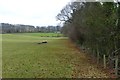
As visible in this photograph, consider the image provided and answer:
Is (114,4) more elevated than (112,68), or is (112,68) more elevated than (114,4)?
(114,4)

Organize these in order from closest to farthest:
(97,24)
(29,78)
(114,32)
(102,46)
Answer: (29,78) → (114,32) → (97,24) → (102,46)

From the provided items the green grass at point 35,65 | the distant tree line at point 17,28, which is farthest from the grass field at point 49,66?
the distant tree line at point 17,28

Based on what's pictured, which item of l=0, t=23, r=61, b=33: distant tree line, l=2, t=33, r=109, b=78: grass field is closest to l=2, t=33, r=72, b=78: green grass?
l=2, t=33, r=109, b=78: grass field

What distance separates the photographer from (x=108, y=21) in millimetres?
13016

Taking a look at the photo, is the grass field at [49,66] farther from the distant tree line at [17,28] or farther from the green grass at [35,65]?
the distant tree line at [17,28]

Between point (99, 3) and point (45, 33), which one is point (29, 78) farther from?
point (45, 33)

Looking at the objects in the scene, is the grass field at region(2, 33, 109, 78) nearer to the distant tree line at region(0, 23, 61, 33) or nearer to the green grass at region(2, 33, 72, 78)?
the green grass at region(2, 33, 72, 78)

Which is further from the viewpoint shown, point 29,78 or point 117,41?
point 117,41

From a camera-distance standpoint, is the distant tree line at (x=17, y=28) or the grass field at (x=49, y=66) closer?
the grass field at (x=49, y=66)

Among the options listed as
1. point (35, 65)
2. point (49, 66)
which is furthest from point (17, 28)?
point (49, 66)

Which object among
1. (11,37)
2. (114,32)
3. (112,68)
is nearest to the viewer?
(114,32)

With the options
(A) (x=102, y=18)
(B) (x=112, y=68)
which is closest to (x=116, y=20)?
(A) (x=102, y=18)

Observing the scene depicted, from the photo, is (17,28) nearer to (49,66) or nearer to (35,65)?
(35,65)

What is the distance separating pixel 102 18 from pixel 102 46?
101 inches
